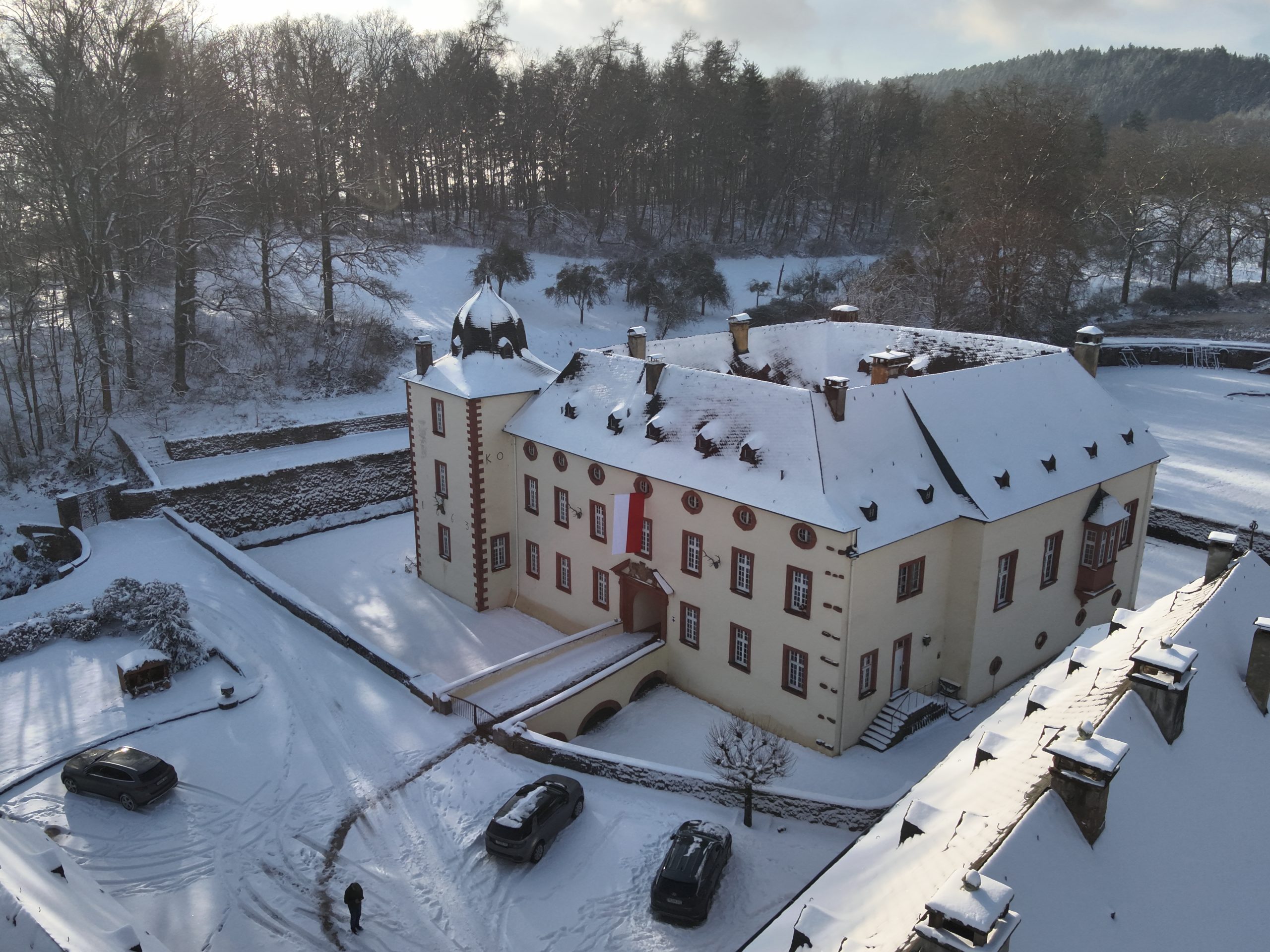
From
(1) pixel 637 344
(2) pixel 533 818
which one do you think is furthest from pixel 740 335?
(2) pixel 533 818

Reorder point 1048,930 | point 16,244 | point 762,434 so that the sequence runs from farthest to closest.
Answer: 1. point 16,244
2. point 762,434
3. point 1048,930

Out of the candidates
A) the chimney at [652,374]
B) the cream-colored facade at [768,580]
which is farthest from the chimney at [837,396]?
the chimney at [652,374]

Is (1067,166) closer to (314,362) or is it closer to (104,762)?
(314,362)

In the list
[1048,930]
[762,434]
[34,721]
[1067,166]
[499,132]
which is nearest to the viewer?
[1048,930]

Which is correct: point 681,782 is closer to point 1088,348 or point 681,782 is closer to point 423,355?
point 423,355

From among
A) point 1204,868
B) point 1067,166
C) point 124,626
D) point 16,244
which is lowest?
point 124,626

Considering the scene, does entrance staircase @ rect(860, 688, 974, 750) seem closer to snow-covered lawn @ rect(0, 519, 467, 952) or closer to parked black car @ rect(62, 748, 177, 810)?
snow-covered lawn @ rect(0, 519, 467, 952)

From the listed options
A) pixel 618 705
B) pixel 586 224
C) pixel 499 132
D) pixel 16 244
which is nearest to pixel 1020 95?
pixel 586 224

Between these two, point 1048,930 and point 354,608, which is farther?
point 354,608
